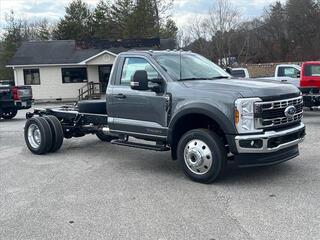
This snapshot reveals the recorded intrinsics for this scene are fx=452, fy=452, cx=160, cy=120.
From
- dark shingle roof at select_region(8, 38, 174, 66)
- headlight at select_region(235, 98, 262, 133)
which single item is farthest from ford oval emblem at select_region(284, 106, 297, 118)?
dark shingle roof at select_region(8, 38, 174, 66)

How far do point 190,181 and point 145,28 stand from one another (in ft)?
128

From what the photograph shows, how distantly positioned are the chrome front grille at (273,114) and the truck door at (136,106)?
157cm

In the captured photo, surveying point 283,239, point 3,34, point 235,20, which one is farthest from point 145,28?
point 283,239

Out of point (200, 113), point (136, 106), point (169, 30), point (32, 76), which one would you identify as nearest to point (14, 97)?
point (136, 106)

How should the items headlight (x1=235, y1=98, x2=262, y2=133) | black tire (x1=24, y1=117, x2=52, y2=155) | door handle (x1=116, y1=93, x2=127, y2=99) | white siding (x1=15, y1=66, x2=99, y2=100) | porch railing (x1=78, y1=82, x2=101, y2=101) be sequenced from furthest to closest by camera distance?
1. white siding (x1=15, y1=66, x2=99, y2=100)
2. porch railing (x1=78, y1=82, x2=101, y2=101)
3. black tire (x1=24, y1=117, x2=52, y2=155)
4. door handle (x1=116, y1=93, x2=127, y2=99)
5. headlight (x1=235, y1=98, x2=262, y2=133)

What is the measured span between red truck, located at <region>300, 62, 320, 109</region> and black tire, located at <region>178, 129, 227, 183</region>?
Result: 899 centimetres

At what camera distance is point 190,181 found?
692 centimetres

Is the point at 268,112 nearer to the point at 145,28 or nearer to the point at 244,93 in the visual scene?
the point at 244,93

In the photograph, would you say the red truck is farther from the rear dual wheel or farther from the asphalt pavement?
the rear dual wheel

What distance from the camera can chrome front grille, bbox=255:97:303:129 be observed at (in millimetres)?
6312

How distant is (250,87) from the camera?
6.45m

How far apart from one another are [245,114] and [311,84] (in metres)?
9.82

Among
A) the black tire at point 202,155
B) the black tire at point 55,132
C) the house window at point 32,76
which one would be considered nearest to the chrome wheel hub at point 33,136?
the black tire at point 55,132

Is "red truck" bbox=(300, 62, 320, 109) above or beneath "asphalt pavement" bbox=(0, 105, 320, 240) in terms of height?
above
